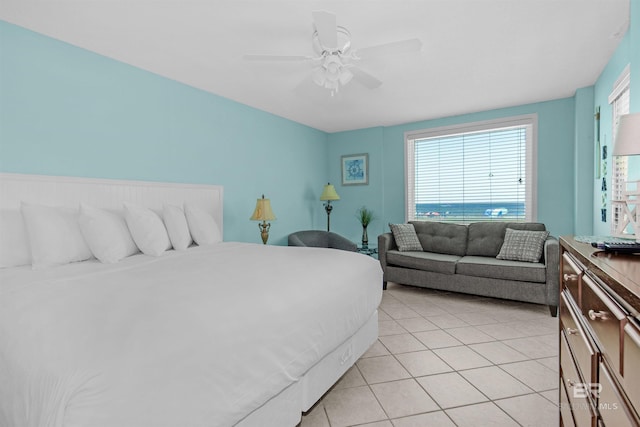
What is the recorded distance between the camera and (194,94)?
3.54m

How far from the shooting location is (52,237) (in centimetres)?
202

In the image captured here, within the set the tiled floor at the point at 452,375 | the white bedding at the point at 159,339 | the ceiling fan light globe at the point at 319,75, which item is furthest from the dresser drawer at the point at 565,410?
the ceiling fan light globe at the point at 319,75

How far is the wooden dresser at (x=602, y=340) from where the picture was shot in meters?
0.61

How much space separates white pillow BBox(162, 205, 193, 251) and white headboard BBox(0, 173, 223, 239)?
1.32 ft

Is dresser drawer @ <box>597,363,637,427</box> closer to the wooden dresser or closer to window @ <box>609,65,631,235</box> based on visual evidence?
the wooden dresser

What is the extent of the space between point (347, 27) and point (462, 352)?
2609 millimetres

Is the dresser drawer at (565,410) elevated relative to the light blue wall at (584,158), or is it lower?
lower

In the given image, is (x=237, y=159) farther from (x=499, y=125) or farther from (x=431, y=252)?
(x=499, y=125)

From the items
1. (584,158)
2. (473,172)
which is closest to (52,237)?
(473,172)

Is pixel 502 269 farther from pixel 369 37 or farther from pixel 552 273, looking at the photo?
pixel 369 37

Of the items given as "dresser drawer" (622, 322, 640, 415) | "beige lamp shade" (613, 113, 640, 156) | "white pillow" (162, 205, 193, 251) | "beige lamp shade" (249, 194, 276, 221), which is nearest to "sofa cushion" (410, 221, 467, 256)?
"beige lamp shade" (249, 194, 276, 221)

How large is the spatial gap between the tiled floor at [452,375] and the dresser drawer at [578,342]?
731 mm

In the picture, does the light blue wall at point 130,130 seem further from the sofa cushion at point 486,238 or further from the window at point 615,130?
the window at point 615,130

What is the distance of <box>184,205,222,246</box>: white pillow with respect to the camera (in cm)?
296
